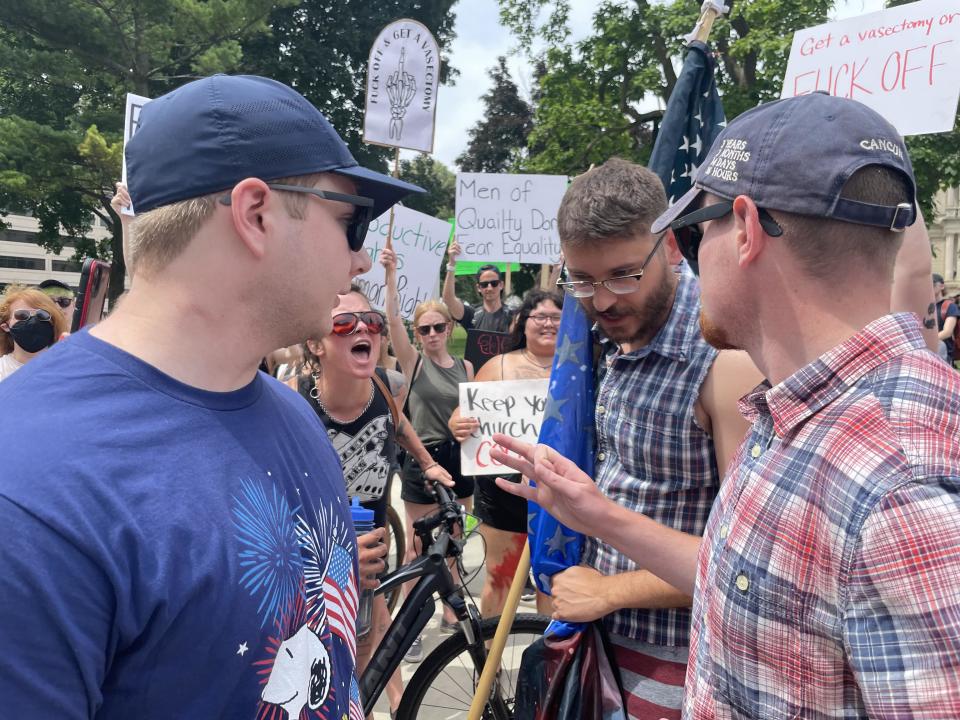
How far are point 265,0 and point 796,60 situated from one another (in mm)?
20245

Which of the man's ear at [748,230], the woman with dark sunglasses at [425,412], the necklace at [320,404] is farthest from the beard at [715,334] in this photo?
the woman with dark sunglasses at [425,412]

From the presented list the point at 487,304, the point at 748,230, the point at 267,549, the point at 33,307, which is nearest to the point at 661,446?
the point at 748,230

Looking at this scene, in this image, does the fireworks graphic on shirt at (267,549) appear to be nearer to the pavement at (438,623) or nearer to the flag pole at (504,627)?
the flag pole at (504,627)

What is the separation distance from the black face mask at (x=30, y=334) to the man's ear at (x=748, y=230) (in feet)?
13.2

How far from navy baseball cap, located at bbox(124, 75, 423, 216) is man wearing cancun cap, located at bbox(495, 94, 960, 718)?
0.70 metres

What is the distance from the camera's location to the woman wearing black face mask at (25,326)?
13.2 feet

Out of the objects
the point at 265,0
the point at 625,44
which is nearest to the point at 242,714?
the point at 625,44

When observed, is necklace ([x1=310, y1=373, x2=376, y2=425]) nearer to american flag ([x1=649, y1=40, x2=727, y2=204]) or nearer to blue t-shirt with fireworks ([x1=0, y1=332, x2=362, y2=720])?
american flag ([x1=649, y1=40, x2=727, y2=204])

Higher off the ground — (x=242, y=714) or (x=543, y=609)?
(x=242, y=714)

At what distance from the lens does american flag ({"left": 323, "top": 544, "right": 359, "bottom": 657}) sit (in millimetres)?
1349

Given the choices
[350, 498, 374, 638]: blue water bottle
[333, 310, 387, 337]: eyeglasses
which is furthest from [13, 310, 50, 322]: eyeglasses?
[350, 498, 374, 638]: blue water bottle

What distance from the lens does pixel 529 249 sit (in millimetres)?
6277

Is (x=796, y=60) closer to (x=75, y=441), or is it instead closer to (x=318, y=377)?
(x=318, y=377)

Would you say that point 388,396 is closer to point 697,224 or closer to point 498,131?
point 697,224
